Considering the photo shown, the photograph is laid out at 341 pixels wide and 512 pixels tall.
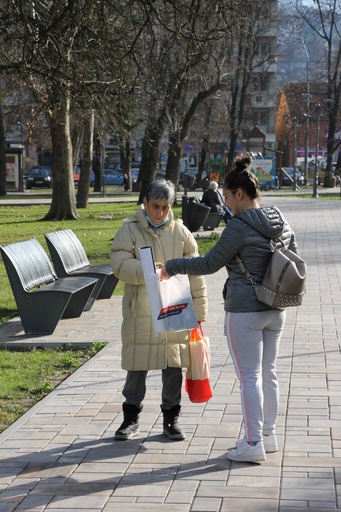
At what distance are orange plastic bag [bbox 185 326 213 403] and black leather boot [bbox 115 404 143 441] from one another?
34 cm

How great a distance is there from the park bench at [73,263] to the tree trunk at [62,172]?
14.5 metres

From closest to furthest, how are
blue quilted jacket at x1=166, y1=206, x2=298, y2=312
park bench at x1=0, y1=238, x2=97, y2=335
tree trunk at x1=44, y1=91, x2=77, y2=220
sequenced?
blue quilted jacket at x1=166, y1=206, x2=298, y2=312, park bench at x1=0, y1=238, x2=97, y2=335, tree trunk at x1=44, y1=91, x2=77, y2=220

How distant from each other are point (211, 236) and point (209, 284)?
7665mm

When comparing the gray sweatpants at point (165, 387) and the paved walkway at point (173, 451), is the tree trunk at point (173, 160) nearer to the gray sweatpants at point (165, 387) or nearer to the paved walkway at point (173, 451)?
the paved walkway at point (173, 451)

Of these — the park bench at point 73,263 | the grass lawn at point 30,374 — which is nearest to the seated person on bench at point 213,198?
the park bench at point 73,263

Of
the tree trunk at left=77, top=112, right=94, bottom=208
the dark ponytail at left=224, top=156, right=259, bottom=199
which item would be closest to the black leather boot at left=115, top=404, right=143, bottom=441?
the dark ponytail at left=224, top=156, right=259, bottom=199

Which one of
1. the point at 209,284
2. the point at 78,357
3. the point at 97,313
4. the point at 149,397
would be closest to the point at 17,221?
the point at 209,284

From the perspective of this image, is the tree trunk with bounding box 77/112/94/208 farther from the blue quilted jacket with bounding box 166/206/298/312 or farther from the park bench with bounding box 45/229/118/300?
the blue quilted jacket with bounding box 166/206/298/312

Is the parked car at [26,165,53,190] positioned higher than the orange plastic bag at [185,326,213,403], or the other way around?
the orange plastic bag at [185,326,213,403]

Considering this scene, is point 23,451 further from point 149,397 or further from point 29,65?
point 29,65

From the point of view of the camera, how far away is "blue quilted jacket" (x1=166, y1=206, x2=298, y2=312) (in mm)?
5586

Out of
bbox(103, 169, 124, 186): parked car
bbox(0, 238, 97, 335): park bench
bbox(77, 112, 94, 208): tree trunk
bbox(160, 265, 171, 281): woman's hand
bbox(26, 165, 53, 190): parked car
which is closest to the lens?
bbox(160, 265, 171, 281): woman's hand

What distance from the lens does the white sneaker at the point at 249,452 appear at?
225 inches

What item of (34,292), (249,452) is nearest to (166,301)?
(249,452)
